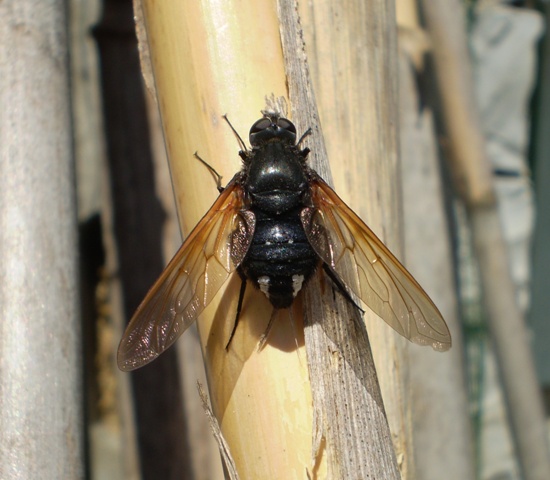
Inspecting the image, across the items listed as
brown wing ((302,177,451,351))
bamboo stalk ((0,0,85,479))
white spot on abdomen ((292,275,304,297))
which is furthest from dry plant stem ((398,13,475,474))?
bamboo stalk ((0,0,85,479))

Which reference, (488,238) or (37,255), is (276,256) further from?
(488,238)

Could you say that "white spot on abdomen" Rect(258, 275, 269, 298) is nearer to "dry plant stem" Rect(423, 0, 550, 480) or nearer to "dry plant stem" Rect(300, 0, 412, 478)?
"dry plant stem" Rect(300, 0, 412, 478)

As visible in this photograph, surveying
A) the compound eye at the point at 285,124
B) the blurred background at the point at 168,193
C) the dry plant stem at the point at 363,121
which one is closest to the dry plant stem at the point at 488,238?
the blurred background at the point at 168,193

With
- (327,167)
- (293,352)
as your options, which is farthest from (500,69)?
(293,352)

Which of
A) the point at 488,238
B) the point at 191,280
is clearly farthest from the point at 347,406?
the point at 488,238

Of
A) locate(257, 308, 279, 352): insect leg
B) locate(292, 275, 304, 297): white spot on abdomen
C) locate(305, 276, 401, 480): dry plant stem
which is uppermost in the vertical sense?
locate(292, 275, 304, 297): white spot on abdomen

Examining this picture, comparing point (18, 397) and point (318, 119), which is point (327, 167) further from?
point (18, 397)

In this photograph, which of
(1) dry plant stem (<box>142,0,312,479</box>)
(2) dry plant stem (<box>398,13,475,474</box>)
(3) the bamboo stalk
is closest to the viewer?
(1) dry plant stem (<box>142,0,312,479</box>)
